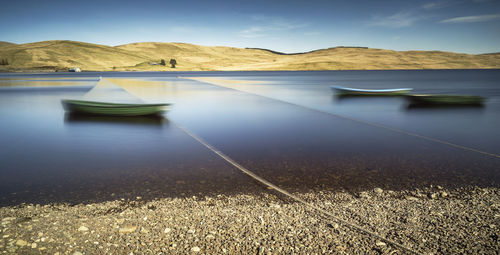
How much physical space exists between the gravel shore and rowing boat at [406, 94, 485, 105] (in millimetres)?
20093

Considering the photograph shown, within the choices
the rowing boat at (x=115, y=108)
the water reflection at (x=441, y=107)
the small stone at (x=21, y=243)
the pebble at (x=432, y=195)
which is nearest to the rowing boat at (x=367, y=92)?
the water reflection at (x=441, y=107)

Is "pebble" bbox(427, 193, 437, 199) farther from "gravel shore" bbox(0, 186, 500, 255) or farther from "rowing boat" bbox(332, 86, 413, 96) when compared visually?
"rowing boat" bbox(332, 86, 413, 96)

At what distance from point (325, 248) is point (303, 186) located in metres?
2.99

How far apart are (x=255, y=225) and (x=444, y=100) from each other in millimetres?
24926

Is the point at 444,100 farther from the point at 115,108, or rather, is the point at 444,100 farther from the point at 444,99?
the point at 115,108

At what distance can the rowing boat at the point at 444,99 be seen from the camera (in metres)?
24.0

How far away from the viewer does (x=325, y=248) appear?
479 centimetres

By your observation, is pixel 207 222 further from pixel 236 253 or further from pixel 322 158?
pixel 322 158

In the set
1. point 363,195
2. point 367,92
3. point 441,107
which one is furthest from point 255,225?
point 367,92

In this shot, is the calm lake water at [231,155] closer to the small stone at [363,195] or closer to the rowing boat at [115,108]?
the small stone at [363,195]

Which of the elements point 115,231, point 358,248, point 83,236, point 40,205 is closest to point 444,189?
point 358,248

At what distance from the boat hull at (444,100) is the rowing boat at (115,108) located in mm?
20910

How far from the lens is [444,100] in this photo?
24.2m

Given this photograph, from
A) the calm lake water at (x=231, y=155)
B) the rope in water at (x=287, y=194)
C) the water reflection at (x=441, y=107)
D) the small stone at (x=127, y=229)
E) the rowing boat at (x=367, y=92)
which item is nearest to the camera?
the rope in water at (x=287, y=194)
